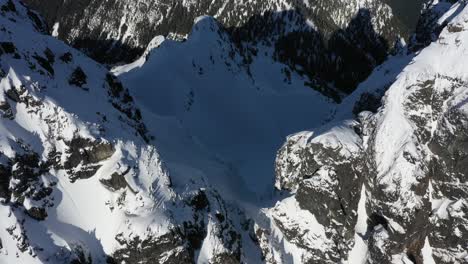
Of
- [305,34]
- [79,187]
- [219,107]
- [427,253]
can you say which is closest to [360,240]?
[427,253]

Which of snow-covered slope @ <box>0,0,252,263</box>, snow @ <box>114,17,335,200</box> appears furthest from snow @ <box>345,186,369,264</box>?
snow @ <box>114,17,335,200</box>

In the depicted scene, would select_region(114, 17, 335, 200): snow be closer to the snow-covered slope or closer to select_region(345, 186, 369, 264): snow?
the snow-covered slope

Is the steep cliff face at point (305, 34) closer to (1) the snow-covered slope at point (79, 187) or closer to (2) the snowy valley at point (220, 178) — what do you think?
(2) the snowy valley at point (220, 178)

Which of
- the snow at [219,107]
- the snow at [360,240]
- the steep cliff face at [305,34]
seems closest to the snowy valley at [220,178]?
the snow at [360,240]

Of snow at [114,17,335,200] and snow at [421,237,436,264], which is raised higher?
snow at [114,17,335,200]

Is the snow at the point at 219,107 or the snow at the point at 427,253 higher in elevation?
the snow at the point at 219,107

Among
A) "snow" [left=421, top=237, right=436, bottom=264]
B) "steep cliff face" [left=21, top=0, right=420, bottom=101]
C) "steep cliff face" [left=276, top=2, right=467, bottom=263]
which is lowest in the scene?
"snow" [left=421, top=237, right=436, bottom=264]

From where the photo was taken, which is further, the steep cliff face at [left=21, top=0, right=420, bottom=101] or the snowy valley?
the steep cliff face at [left=21, top=0, right=420, bottom=101]

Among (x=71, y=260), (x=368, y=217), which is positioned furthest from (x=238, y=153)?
(x=71, y=260)
